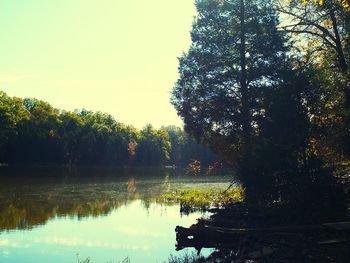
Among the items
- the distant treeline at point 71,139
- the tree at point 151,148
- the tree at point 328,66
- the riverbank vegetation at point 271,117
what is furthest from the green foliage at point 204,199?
the tree at point 151,148

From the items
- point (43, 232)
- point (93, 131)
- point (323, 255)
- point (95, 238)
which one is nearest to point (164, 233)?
point (95, 238)

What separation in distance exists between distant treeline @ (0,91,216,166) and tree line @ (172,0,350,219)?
151ft

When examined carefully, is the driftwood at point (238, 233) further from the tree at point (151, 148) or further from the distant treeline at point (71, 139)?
the tree at point (151, 148)

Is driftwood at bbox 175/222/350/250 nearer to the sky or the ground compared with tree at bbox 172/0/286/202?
nearer to the ground

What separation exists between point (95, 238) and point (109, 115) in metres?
115

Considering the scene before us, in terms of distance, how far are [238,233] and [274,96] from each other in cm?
644

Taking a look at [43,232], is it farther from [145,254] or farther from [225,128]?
[225,128]

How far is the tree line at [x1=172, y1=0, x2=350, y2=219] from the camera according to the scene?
16.7 m

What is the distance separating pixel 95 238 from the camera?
1980cm

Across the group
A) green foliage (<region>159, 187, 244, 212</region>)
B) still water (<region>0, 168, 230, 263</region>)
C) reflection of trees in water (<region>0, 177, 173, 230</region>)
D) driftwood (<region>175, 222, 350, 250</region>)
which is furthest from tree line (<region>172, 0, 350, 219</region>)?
reflection of trees in water (<region>0, 177, 173, 230</region>)

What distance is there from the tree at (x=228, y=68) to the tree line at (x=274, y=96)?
71 millimetres

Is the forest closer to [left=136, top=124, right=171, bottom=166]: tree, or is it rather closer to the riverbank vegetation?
the riverbank vegetation

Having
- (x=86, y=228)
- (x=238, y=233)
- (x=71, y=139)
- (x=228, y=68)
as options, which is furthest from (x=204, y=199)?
(x=71, y=139)

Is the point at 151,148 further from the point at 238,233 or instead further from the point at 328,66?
the point at 238,233
